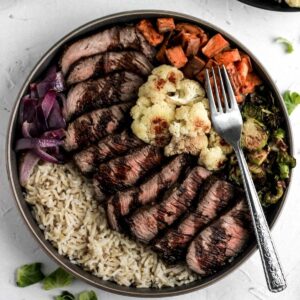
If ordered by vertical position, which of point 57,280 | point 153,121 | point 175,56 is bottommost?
point 57,280

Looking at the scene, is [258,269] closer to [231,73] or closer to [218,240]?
[218,240]

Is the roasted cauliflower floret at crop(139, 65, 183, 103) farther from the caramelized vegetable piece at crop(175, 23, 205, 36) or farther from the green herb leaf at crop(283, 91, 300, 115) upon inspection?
the green herb leaf at crop(283, 91, 300, 115)

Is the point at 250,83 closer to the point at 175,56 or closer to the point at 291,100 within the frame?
the point at 291,100

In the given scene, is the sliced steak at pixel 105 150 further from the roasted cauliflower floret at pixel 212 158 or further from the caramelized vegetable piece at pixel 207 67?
the caramelized vegetable piece at pixel 207 67

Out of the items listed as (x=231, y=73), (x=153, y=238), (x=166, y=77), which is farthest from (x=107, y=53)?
(x=153, y=238)

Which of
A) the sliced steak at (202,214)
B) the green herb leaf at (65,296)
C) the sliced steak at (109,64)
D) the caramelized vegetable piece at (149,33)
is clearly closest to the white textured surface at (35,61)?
the green herb leaf at (65,296)

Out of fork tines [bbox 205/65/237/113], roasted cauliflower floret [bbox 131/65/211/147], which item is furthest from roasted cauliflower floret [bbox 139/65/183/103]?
fork tines [bbox 205/65/237/113]

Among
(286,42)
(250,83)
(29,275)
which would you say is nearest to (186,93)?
(250,83)
